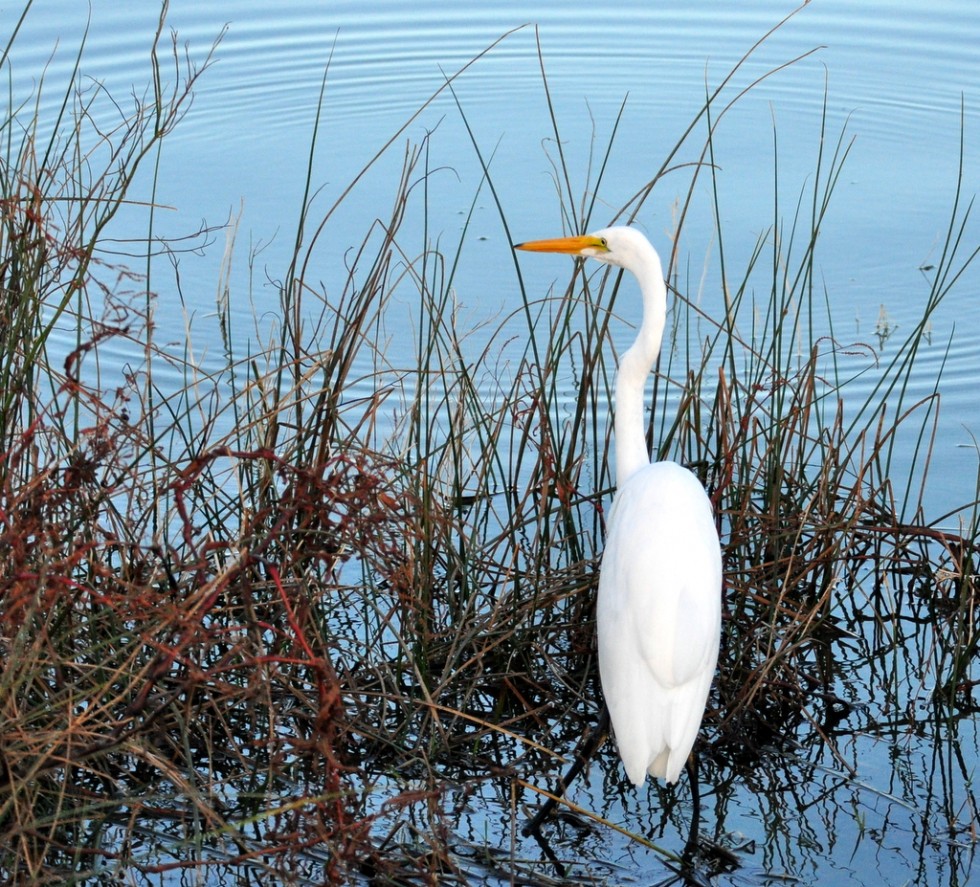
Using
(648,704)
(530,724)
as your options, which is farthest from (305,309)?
(648,704)

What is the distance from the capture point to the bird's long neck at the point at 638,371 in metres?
2.61

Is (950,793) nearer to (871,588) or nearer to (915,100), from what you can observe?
(871,588)

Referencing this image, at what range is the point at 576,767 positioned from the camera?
249 centimetres

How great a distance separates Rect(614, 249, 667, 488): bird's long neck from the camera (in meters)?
2.61

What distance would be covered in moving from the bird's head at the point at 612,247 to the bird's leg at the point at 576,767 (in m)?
0.85

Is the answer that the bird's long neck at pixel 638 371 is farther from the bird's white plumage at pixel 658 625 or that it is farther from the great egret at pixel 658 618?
the bird's white plumage at pixel 658 625

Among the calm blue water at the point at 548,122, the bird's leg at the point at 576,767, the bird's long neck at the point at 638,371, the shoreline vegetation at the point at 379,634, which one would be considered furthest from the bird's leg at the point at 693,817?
the calm blue water at the point at 548,122

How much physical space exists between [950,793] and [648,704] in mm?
641

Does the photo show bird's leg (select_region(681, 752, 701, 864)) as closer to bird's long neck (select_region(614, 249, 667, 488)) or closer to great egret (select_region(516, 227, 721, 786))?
great egret (select_region(516, 227, 721, 786))

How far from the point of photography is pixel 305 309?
14.7 ft

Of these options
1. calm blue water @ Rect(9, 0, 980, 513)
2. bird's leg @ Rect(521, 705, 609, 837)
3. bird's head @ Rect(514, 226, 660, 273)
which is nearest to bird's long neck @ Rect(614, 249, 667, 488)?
bird's head @ Rect(514, 226, 660, 273)

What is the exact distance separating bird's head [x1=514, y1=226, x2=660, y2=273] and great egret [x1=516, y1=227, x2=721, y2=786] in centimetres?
3

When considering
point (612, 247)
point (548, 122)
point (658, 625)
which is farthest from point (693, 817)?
point (548, 122)

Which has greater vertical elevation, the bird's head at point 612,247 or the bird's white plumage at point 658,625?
the bird's head at point 612,247
